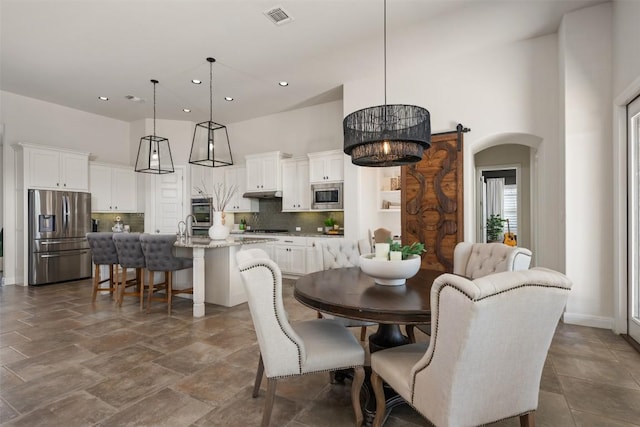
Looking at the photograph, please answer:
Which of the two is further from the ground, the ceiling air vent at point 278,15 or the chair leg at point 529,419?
the ceiling air vent at point 278,15

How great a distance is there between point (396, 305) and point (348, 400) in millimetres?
852

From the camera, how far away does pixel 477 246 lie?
282cm

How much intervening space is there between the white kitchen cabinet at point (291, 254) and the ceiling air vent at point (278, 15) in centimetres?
344

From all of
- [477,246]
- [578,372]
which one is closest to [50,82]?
[477,246]

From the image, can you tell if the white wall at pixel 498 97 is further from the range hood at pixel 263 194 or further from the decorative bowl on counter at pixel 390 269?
the range hood at pixel 263 194

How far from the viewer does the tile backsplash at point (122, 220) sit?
280 inches

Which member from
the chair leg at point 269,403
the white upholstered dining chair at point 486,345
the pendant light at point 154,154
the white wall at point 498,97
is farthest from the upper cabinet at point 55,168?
the white upholstered dining chair at point 486,345

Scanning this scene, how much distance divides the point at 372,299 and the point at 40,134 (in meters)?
7.36

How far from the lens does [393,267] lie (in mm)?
2115

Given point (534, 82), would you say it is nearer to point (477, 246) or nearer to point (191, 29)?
point (477, 246)

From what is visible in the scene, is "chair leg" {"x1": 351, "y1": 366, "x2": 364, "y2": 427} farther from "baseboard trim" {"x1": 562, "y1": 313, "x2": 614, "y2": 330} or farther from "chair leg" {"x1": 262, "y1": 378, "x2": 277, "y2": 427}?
"baseboard trim" {"x1": 562, "y1": 313, "x2": 614, "y2": 330}

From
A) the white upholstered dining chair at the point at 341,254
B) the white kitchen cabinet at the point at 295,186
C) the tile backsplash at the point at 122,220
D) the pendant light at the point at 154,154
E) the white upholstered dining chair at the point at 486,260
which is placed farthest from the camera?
the tile backsplash at the point at 122,220

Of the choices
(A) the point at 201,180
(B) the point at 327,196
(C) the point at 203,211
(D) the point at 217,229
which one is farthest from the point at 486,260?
(A) the point at 201,180

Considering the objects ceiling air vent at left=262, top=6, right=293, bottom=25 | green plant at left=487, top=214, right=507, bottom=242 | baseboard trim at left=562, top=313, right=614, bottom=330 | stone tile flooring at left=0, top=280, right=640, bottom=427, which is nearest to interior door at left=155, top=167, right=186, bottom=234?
stone tile flooring at left=0, top=280, right=640, bottom=427
